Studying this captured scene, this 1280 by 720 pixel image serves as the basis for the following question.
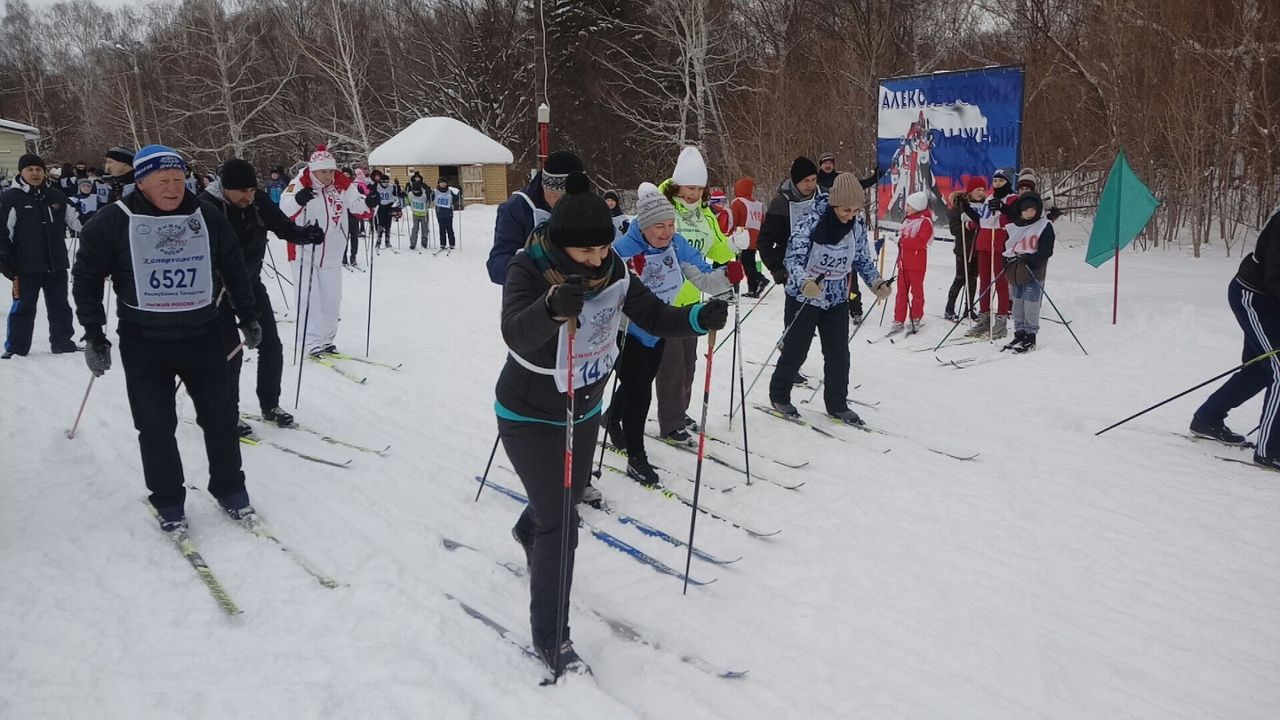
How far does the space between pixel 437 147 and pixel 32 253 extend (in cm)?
1637

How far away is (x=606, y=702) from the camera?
9.21ft

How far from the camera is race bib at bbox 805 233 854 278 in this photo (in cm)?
570

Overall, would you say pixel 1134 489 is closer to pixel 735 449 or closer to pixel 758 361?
pixel 735 449

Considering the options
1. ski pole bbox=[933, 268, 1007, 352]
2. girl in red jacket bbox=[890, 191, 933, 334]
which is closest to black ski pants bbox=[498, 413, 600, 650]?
ski pole bbox=[933, 268, 1007, 352]

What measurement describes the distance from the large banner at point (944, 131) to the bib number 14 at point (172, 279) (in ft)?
31.6

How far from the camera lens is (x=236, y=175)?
521 cm

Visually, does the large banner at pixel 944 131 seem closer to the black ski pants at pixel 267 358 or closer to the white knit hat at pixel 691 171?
the white knit hat at pixel 691 171

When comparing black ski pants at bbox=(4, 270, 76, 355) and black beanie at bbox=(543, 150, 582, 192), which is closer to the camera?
black beanie at bbox=(543, 150, 582, 192)

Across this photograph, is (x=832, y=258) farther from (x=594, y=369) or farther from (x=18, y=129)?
(x=18, y=129)

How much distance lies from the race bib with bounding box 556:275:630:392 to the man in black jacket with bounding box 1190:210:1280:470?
4.23 m

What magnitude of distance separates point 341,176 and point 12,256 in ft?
10.3

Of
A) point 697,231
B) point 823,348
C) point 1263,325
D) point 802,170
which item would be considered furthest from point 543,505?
point 802,170

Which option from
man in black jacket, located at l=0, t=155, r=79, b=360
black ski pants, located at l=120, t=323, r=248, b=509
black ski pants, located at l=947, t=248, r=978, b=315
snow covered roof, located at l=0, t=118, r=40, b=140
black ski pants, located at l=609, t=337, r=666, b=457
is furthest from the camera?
snow covered roof, located at l=0, t=118, r=40, b=140

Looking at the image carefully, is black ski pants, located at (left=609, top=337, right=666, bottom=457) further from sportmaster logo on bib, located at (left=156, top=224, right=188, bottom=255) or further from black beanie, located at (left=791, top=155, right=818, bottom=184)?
black beanie, located at (left=791, top=155, right=818, bottom=184)
